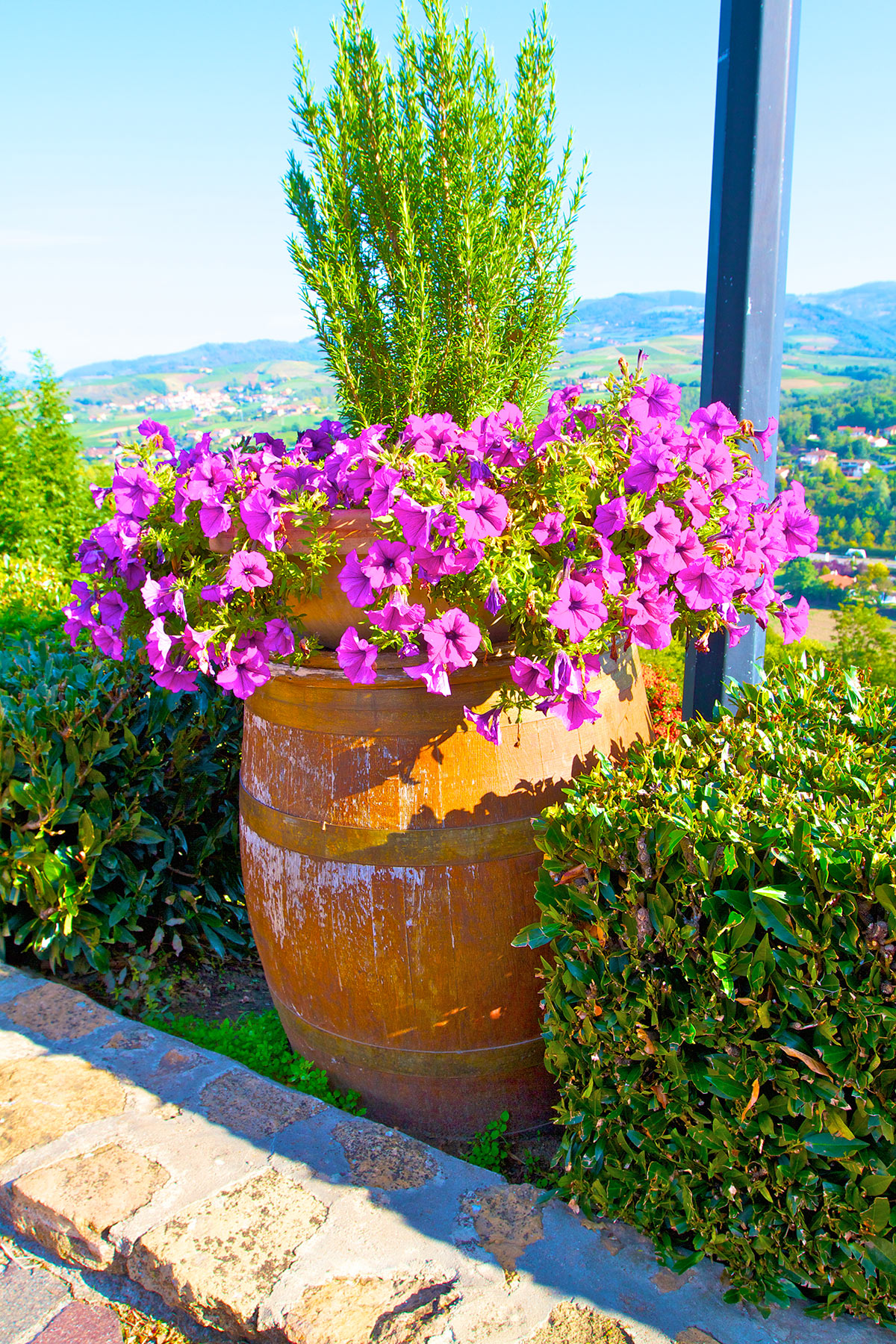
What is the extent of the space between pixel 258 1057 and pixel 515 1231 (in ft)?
3.28

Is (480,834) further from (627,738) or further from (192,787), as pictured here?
(192,787)

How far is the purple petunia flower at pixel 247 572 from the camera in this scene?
173 cm

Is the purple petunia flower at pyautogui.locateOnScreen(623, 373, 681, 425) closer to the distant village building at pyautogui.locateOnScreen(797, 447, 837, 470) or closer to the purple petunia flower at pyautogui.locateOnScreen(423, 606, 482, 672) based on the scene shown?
the purple petunia flower at pyautogui.locateOnScreen(423, 606, 482, 672)

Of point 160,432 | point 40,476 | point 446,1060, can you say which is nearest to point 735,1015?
point 446,1060

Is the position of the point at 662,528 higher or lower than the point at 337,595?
higher

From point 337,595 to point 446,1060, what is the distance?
1.13 metres

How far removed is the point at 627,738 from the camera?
2.13 meters

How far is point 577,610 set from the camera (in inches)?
62.5

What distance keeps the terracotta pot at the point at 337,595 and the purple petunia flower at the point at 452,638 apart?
0.64ft

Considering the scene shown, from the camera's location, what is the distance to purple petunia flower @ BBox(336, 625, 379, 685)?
1631 millimetres

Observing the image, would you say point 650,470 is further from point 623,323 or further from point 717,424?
point 623,323

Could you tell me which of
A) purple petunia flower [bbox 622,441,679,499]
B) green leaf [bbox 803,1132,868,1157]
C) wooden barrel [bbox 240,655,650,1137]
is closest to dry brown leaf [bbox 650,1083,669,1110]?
green leaf [bbox 803,1132,868,1157]

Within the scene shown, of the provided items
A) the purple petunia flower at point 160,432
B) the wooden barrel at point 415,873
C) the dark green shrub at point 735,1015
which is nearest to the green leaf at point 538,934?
the dark green shrub at point 735,1015

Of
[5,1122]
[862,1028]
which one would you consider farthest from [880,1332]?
[5,1122]
